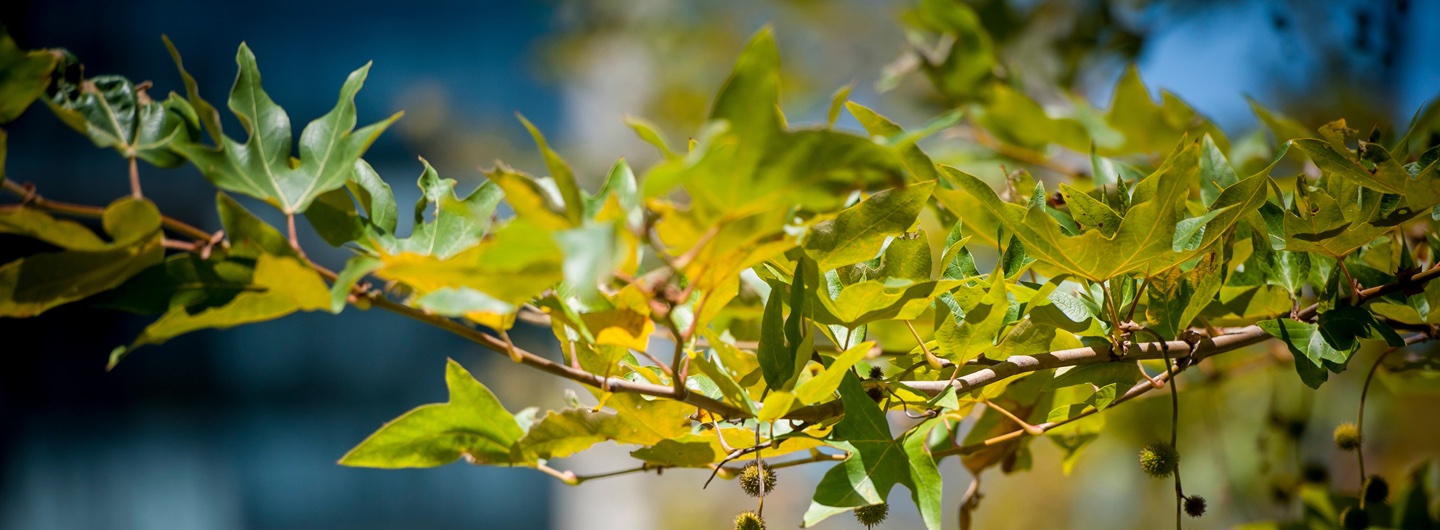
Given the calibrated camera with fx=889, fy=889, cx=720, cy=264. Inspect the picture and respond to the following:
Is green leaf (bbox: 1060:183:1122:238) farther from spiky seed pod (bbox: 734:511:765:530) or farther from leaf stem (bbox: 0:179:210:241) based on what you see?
leaf stem (bbox: 0:179:210:241)

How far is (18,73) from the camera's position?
253 millimetres

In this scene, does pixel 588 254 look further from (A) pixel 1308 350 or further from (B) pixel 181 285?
(A) pixel 1308 350

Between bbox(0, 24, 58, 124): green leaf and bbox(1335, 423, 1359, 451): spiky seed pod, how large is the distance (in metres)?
0.57

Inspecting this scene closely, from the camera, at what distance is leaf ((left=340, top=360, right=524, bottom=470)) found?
29 cm

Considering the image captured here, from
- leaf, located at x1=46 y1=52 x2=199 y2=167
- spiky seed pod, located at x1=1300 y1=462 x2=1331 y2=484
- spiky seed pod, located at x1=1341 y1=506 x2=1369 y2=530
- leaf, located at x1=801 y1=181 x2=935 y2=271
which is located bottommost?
spiky seed pod, located at x1=1300 y1=462 x2=1331 y2=484

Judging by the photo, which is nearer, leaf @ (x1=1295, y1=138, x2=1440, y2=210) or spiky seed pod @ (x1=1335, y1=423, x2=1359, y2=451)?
leaf @ (x1=1295, y1=138, x2=1440, y2=210)

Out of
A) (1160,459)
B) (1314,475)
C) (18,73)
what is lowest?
(1314,475)

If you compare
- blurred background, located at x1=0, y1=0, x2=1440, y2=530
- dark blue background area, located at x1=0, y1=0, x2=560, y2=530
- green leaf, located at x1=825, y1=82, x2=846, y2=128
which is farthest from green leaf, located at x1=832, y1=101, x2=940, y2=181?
dark blue background area, located at x1=0, y1=0, x2=560, y2=530

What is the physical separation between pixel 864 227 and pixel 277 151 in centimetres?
19

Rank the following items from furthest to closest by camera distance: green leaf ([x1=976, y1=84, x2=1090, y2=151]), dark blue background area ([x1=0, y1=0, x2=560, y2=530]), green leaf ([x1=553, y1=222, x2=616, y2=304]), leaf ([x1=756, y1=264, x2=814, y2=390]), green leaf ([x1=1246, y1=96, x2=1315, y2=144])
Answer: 1. dark blue background area ([x1=0, y1=0, x2=560, y2=530])
2. green leaf ([x1=976, y1=84, x2=1090, y2=151])
3. green leaf ([x1=1246, y1=96, x2=1315, y2=144])
4. leaf ([x1=756, y1=264, x2=814, y2=390])
5. green leaf ([x1=553, y1=222, x2=616, y2=304])

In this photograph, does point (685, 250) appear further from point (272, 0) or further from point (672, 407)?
point (272, 0)

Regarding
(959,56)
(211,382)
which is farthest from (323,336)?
(959,56)

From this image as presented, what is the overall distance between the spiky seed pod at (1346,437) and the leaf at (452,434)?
43cm

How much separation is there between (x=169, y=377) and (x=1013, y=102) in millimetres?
3208
